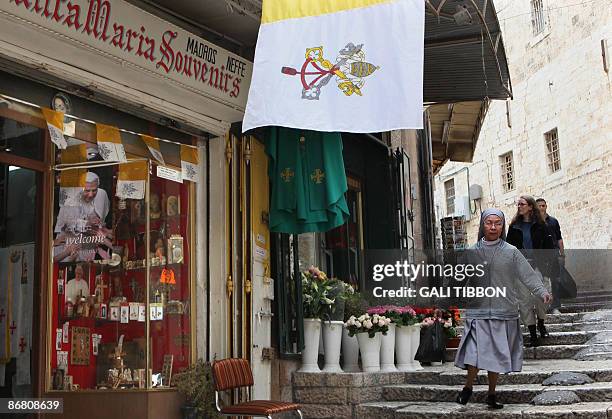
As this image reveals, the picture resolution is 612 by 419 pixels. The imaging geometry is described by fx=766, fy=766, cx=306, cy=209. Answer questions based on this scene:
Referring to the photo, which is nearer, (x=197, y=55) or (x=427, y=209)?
(x=197, y=55)

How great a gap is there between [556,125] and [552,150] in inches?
37.0

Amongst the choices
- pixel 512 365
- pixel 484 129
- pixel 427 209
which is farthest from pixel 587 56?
pixel 512 365

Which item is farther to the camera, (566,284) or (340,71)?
(566,284)

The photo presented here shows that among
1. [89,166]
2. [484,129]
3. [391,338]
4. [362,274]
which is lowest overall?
[391,338]

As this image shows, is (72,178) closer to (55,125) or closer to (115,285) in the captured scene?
(55,125)

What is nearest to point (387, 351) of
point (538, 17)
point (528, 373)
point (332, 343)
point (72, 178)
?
point (332, 343)

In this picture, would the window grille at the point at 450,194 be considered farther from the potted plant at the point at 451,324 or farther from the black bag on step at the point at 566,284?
the potted plant at the point at 451,324

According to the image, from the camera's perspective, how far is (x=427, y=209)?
13.8 m

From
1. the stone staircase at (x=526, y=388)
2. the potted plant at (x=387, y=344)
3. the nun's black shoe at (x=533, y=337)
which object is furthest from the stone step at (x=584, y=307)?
the potted plant at (x=387, y=344)

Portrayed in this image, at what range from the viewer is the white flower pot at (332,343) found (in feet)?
25.0

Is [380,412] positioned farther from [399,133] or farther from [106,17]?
[399,133]

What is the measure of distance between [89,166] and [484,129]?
22250 mm

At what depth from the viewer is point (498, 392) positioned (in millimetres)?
7023

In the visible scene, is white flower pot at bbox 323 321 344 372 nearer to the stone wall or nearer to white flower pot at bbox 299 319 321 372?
white flower pot at bbox 299 319 321 372
